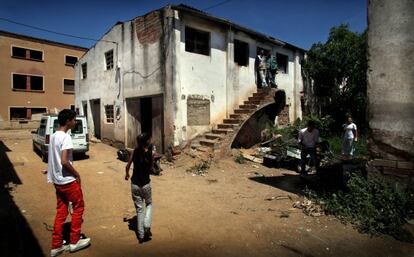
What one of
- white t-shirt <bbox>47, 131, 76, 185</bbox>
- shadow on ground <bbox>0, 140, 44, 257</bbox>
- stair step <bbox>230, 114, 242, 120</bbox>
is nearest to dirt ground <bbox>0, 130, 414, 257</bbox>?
shadow on ground <bbox>0, 140, 44, 257</bbox>

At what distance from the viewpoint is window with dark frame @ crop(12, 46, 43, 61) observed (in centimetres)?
2612

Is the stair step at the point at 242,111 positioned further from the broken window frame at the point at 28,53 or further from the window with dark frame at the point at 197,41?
the broken window frame at the point at 28,53

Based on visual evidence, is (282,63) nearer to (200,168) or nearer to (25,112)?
(200,168)

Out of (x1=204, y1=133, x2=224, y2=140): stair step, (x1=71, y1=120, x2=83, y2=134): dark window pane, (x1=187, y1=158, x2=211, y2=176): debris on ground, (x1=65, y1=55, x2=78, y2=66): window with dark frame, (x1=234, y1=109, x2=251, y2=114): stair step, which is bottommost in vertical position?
(x1=187, y1=158, x2=211, y2=176): debris on ground

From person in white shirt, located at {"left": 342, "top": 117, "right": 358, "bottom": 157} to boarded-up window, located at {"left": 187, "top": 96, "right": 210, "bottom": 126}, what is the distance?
526cm

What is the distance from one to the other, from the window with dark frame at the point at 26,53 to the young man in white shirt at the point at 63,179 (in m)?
27.4

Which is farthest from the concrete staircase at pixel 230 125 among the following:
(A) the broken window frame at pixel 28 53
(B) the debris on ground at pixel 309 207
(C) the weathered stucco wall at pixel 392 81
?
(A) the broken window frame at pixel 28 53

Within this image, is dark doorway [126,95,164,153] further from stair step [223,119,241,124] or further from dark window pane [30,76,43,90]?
dark window pane [30,76,43,90]

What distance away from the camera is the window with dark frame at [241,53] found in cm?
1389

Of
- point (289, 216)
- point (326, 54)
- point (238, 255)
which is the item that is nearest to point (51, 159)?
point (238, 255)

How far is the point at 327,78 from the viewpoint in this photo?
18266mm

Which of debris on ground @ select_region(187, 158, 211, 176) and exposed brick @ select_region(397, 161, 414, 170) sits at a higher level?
exposed brick @ select_region(397, 161, 414, 170)

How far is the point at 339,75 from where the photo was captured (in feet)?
58.1

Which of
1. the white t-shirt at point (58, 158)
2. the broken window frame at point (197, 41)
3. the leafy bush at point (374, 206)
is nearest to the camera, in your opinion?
the white t-shirt at point (58, 158)
